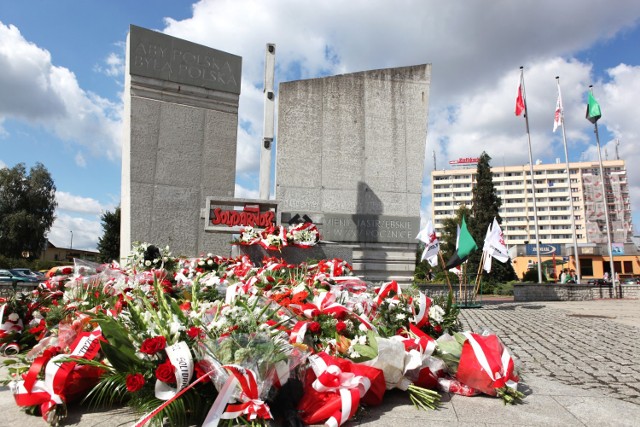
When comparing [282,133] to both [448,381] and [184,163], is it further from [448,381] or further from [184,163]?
[448,381]

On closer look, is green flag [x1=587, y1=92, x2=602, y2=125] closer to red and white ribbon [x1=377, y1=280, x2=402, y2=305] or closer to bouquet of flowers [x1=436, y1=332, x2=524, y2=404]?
red and white ribbon [x1=377, y1=280, x2=402, y2=305]

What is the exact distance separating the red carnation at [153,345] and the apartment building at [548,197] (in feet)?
325

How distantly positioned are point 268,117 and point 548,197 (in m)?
109

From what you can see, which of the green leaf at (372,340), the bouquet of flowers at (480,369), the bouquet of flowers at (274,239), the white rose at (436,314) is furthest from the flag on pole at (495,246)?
the green leaf at (372,340)

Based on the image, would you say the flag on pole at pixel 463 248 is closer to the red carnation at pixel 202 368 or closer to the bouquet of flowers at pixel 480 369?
the bouquet of flowers at pixel 480 369

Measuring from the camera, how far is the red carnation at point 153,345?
261 cm

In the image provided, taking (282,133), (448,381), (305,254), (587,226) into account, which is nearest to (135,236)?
(305,254)

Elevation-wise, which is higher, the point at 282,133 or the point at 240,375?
the point at 282,133

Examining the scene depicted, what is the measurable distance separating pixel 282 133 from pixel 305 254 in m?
4.81

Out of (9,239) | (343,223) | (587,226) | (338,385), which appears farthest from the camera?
(587,226)

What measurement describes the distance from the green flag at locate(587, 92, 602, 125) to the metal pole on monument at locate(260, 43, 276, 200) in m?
21.2

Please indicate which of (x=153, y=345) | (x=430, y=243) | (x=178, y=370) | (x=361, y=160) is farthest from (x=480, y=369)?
(x=361, y=160)

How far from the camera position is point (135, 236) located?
9.39 meters

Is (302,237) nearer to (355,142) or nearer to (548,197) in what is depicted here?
(355,142)
